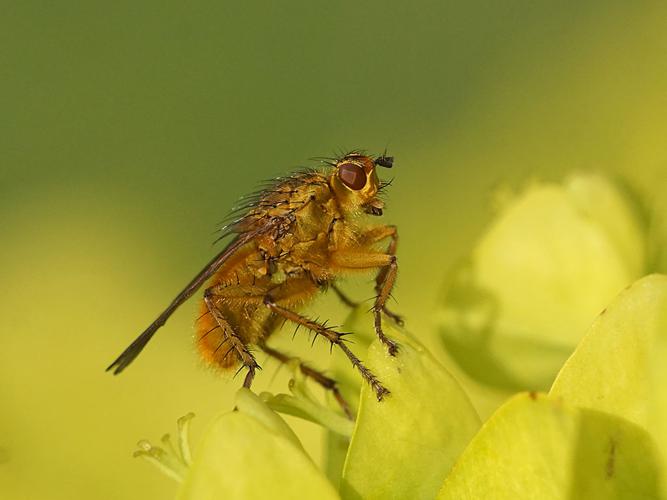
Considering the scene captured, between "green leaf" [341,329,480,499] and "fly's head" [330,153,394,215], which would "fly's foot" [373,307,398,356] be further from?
"fly's head" [330,153,394,215]

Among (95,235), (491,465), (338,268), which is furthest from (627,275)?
(95,235)

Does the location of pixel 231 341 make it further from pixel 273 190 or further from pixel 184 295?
pixel 273 190

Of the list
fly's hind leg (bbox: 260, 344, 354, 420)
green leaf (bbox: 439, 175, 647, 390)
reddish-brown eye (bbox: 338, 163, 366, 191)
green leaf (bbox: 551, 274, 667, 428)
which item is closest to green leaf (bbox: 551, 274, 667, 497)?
green leaf (bbox: 551, 274, 667, 428)

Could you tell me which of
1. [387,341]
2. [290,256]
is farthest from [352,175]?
[387,341]

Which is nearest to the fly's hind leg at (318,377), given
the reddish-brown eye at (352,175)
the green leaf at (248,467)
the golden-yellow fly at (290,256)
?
→ the golden-yellow fly at (290,256)

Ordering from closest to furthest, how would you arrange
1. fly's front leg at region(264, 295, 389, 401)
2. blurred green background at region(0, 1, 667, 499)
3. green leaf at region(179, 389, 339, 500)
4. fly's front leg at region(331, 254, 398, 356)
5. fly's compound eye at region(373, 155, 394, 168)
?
green leaf at region(179, 389, 339, 500) → fly's front leg at region(264, 295, 389, 401) → fly's front leg at region(331, 254, 398, 356) → fly's compound eye at region(373, 155, 394, 168) → blurred green background at region(0, 1, 667, 499)

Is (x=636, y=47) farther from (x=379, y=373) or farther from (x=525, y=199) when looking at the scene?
(x=379, y=373)
